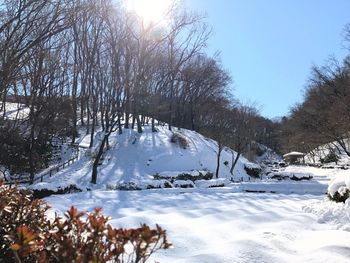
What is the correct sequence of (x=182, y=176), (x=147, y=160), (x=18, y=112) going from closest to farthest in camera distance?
1. (x=18, y=112)
2. (x=182, y=176)
3. (x=147, y=160)

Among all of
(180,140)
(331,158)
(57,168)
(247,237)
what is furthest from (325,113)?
(247,237)

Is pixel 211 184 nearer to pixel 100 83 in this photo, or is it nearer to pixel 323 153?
pixel 100 83

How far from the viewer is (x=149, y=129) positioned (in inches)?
1538

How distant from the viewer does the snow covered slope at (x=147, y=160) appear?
28.0 m

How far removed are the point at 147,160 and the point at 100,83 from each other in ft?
30.7

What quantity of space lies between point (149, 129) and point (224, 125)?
287 inches

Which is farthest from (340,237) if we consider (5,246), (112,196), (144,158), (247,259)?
(144,158)

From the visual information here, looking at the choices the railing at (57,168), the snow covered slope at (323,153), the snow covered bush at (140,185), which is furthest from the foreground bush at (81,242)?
the snow covered slope at (323,153)

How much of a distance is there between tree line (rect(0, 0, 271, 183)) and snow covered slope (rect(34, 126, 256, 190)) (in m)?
1.40

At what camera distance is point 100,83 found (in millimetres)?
36375

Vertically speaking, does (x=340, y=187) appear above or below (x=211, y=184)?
above

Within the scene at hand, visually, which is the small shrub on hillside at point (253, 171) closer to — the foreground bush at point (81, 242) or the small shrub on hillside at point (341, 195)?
the small shrub on hillside at point (341, 195)

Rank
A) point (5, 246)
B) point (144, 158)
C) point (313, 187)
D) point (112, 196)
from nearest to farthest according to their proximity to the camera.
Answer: point (5, 246), point (112, 196), point (313, 187), point (144, 158)

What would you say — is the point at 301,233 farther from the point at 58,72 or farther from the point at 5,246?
the point at 58,72
